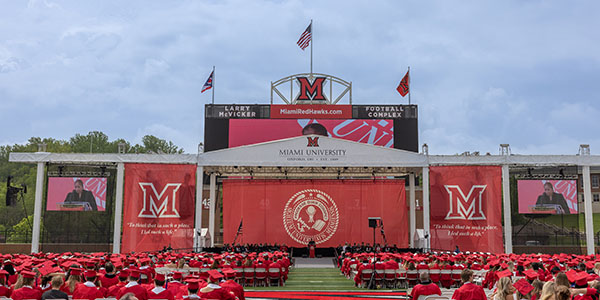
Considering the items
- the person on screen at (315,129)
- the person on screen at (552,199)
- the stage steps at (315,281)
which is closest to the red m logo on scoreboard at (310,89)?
the person on screen at (315,129)

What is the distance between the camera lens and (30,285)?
893 cm

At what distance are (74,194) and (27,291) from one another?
67.9ft

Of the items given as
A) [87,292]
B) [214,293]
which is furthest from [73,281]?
[214,293]

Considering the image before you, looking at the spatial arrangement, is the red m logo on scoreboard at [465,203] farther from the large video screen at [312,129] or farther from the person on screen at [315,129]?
the person on screen at [315,129]

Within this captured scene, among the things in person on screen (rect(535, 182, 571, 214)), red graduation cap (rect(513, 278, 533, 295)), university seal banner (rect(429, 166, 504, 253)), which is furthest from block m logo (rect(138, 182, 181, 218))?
red graduation cap (rect(513, 278, 533, 295))

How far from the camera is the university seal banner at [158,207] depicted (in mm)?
27234

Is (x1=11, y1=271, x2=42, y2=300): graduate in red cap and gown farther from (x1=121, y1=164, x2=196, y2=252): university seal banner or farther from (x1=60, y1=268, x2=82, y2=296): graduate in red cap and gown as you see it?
(x1=121, y1=164, x2=196, y2=252): university seal banner

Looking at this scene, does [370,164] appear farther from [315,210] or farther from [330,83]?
[330,83]

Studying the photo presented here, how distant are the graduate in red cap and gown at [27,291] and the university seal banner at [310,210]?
86.1 feet

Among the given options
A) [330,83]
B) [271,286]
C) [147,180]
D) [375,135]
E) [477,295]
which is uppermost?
[330,83]

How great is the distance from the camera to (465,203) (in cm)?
2747

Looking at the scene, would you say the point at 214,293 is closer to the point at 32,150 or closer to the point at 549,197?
the point at 549,197

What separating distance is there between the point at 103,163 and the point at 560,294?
85.0 feet

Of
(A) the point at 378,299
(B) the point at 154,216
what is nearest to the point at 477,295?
(A) the point at 378,299
